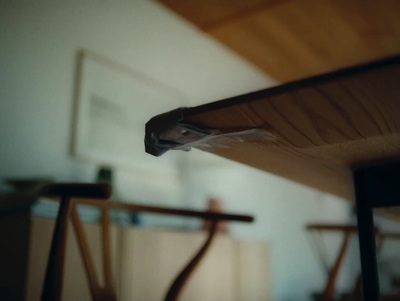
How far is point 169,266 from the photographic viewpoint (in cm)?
253

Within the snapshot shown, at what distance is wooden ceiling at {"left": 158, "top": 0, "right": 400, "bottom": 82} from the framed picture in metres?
0.66

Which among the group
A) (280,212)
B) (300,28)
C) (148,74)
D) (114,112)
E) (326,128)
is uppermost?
(300,28)

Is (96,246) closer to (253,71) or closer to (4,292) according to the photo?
(4,292)

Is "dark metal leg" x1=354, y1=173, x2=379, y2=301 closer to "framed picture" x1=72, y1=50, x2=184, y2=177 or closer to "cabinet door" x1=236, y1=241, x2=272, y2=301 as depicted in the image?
"framed picture" x1=72, y1=50, x2=184, y2=177

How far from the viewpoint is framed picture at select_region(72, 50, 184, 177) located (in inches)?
107

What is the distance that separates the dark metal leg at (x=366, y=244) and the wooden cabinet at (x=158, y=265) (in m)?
1.29

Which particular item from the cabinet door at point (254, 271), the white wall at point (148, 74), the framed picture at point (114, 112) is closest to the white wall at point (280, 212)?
the white wall at point (148, 74)

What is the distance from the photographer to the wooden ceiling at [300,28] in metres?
3.07

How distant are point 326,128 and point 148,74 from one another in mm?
2509

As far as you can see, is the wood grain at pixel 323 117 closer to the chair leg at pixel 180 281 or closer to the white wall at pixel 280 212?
the chair leg at pixel 180 281

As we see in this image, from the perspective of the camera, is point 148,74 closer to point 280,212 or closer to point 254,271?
point 254,271

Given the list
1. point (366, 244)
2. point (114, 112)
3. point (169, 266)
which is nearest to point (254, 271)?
point (169, 266)

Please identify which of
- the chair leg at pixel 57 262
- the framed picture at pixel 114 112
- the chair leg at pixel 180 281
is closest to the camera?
the chair leg at pixel 57 262

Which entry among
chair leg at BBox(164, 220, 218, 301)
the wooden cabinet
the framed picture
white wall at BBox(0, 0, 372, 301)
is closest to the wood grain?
chair leg at BBox(164, 220, 218, 301)
